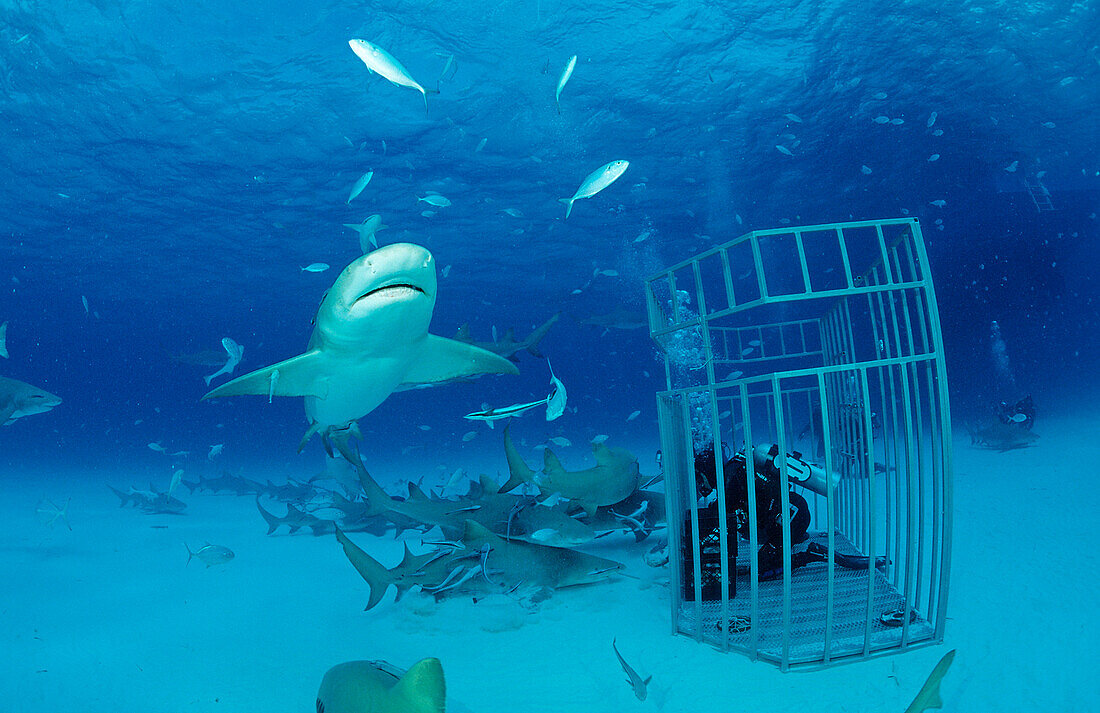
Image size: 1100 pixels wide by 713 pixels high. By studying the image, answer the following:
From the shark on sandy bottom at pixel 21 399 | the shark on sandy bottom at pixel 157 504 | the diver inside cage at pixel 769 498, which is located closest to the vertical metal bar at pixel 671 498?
the diver inside cage at pixel 769 498

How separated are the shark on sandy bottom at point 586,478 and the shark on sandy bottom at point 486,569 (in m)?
0.73

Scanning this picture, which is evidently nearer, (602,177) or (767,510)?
(767,510)

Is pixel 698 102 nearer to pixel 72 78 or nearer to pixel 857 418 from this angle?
pixel 857 418

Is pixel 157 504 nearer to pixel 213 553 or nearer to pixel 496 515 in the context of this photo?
pixel 213 553

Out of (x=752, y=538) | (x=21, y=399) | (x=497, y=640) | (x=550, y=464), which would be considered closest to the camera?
(x=752, y=538)

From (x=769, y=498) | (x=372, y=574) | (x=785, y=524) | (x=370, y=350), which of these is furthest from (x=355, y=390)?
(x=769, y=498)

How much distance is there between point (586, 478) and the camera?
6.04m

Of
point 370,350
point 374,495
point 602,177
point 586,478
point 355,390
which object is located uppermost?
point 602,177

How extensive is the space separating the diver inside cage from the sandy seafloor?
3.36ft

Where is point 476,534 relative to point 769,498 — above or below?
below

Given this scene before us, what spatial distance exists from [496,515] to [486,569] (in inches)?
48.8

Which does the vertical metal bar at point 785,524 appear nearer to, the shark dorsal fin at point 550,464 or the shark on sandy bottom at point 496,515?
the shark on sandy bottom at point 496,515

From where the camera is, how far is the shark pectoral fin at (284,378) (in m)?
4.57

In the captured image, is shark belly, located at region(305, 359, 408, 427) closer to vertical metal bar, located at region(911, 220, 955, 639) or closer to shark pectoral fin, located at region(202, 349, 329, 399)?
shark pectoral fin, located at region(202, 349, 329, 399)
